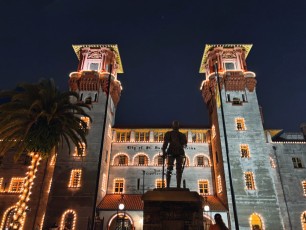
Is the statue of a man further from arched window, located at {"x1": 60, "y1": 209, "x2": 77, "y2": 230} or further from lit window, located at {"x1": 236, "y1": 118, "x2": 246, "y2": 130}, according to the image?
lit window, located at {"x1": 236, "y1": 118, "x2": 246, "y2": 130}

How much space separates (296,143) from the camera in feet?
118

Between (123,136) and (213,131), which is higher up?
(213,131)

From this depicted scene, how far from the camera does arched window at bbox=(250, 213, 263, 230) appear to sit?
92.1ft

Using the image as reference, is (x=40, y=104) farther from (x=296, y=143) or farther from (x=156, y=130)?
(x=296, y=143)

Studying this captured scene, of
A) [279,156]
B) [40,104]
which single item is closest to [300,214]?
[279,156]

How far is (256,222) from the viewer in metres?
28.6

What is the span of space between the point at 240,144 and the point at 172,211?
25.2 metres

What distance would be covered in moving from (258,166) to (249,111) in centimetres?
835

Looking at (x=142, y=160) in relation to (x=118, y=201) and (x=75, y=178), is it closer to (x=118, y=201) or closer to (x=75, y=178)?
(x=118, y=201)

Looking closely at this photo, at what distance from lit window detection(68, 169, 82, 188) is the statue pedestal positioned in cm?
2324

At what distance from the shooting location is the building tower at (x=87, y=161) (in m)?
29.0

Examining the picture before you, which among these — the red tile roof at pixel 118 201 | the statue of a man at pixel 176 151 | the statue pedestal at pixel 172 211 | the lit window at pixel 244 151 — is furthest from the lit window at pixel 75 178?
the statue pedestal at pixel 172 211

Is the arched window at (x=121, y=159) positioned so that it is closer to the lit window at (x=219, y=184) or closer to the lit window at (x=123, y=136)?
the lit window at (x=123, y=136)

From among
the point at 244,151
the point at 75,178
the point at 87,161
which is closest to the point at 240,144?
the point at 244,151
